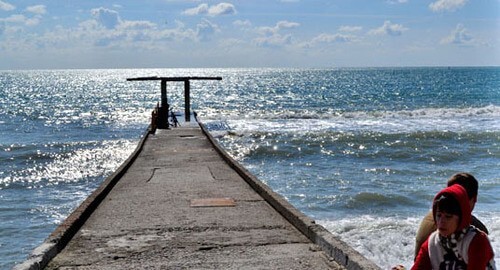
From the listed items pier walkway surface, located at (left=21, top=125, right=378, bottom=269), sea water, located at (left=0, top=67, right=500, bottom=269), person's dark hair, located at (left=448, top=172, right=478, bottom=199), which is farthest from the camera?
sea water, located at (left=0, top=67, right=500, bottom=269)

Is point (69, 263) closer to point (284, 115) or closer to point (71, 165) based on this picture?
point (71, 165)

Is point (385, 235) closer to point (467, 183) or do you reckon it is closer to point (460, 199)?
point (467, 183)

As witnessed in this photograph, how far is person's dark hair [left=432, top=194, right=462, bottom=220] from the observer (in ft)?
11.4

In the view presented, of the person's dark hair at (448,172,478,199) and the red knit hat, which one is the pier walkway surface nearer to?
the person's dark hair at (448,172,478,199)

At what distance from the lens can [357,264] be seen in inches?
236

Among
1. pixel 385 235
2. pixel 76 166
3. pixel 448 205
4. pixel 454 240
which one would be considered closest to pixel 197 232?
pixel 454 240

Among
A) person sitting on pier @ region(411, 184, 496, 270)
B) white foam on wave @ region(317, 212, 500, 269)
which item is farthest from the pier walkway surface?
white foam on wave @ region(317, 212, 500, 269)

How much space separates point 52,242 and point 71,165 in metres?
18.1

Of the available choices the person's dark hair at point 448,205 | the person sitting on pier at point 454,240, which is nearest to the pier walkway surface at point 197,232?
the person sitting on pier at point 454,240

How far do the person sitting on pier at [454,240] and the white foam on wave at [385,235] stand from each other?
6706 millimetres

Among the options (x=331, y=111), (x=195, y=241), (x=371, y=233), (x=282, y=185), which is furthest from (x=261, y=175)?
(x=331, y=111)

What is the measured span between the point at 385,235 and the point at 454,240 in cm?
853

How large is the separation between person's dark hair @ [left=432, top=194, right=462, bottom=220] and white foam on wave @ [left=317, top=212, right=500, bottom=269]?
7058mm

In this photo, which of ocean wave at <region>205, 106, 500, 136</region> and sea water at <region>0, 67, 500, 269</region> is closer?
sea water at <region>0, 67, 500, 269</region>
